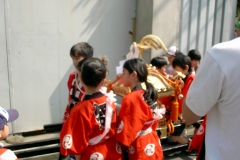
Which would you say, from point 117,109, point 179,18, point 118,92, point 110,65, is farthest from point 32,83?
point 179,18

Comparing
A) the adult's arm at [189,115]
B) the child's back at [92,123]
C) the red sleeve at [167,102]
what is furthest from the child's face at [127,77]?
the red sleeve at [167,102]

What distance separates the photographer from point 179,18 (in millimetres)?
4785

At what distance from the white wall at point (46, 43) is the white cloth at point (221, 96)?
120 inches

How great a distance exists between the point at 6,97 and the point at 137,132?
243 centimetres

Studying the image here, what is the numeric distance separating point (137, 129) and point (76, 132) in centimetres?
50

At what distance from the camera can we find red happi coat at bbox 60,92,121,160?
1.95 metres

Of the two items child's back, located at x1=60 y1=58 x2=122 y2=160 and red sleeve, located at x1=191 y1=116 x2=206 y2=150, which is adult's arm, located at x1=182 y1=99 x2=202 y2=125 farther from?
child's back, located at x1=60 y1=58 x2=122 y2=160

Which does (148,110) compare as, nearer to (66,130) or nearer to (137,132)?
(137,132)

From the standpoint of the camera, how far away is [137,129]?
2174 millimetres

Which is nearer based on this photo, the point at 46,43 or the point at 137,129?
the point at 137,129

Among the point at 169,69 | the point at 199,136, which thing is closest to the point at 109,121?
the point at 199,136

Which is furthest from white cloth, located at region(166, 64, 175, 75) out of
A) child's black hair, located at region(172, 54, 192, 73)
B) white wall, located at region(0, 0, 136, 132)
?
white wall, located at region(0, 0, 136, 132)

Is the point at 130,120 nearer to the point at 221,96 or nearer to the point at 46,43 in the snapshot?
the point at 221,96

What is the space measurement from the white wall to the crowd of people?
1.25 metres
